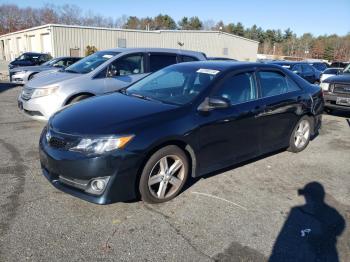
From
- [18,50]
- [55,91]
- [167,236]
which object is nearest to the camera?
[167,236]

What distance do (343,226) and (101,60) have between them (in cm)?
585

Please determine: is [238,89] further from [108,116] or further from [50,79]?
[50,79]

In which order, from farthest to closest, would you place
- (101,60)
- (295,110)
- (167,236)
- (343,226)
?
(101,60)
(295,110)
(343,226)
(167,236)

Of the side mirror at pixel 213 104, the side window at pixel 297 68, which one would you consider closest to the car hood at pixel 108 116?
the side mirror at pixel 213 104

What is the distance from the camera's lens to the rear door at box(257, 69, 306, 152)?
5.10 meters

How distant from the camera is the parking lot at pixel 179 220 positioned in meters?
3.08

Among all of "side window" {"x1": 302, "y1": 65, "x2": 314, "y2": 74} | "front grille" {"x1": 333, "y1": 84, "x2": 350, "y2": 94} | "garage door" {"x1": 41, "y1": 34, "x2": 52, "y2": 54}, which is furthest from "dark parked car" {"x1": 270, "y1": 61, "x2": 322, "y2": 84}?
"garage door" {"x1": 41, "y1": 34, "x2": 52, "y2": 54}

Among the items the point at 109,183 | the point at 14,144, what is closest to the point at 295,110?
the point at 109,183

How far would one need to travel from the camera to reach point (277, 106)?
5.27 metres

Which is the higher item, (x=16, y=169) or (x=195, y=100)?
(x=195, y=100)

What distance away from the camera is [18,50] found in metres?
42.6

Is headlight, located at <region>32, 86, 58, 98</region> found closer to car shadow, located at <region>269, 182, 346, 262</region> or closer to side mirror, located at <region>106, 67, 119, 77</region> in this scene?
side mirror, located at <region>106, 67, 119, 77</region>

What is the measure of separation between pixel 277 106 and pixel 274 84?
1.26 feet

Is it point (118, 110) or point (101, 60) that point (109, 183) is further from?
point (101, 60)
